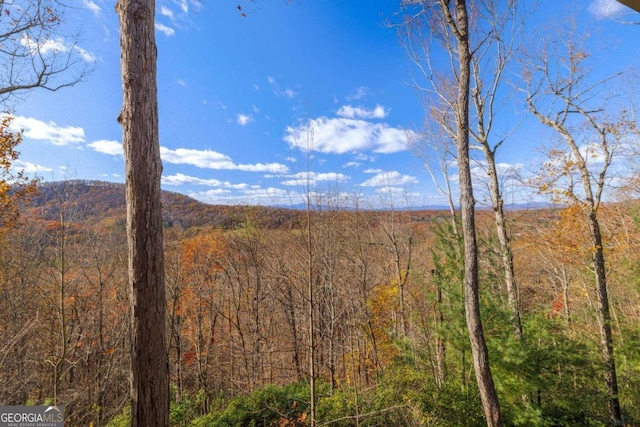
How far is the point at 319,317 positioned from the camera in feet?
27.7

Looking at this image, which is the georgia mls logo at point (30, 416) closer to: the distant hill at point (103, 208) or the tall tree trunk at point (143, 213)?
the distant hill at point (103, 208)

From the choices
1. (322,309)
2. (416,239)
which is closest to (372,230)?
(416,239)

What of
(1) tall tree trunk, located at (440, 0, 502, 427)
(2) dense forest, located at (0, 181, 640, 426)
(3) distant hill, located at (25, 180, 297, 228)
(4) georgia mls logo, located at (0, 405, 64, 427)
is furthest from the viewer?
(3) distant hill, located at (25, 180, 297, 228)

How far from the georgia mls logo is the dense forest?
258 centimetres

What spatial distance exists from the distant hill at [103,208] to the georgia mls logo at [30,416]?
2.94 m

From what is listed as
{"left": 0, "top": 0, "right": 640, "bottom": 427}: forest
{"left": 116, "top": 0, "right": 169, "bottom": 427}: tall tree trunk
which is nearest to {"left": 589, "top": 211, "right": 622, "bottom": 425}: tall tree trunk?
{"left": 0, "top": 0, "right": 640, "bottom": 427}: forest

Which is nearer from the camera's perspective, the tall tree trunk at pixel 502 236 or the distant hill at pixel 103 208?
the tall tree trunk at pixel 502 236

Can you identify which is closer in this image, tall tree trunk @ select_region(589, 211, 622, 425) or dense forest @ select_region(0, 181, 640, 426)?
dense forest @ select_region(0, 181, 640, 426)

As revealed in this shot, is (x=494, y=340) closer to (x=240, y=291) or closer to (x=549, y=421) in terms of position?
(x=549, y=421)

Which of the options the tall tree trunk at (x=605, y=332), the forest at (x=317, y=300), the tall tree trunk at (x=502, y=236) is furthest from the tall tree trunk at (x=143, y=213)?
the tall tree trunk at (x=605, y=332)

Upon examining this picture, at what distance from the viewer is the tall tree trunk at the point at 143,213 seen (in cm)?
204

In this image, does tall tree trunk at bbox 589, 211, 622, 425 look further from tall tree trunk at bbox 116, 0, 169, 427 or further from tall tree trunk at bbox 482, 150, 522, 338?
tall tree trunk at bbox 116, 0, 169, 427

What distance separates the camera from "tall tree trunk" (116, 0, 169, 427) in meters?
2.04

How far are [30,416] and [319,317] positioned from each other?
627 centimetres
